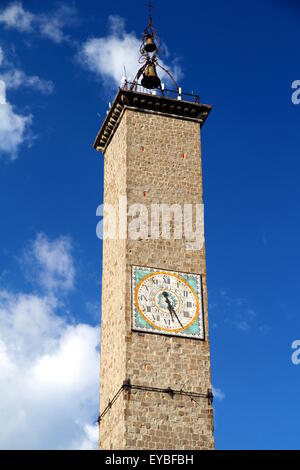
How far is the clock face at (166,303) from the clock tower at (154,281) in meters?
0.05

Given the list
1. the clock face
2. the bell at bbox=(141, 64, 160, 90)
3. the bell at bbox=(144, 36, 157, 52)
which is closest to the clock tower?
the clock face

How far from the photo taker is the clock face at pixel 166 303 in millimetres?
39875

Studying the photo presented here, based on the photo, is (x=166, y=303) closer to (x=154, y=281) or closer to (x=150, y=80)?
(x=154, y=281)

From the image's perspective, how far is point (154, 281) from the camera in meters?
41.0

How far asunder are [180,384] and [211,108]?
53.3ft

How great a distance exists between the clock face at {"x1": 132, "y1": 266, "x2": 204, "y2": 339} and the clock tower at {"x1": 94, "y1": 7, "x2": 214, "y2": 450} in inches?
1.9

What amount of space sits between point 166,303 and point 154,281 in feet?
4.06

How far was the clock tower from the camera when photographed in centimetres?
3794

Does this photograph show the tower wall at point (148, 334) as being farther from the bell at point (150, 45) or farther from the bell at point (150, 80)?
the bell at point (150, 45)

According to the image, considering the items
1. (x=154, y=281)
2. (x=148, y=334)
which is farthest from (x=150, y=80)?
(x=148, y=334)

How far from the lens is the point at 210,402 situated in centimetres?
3888
